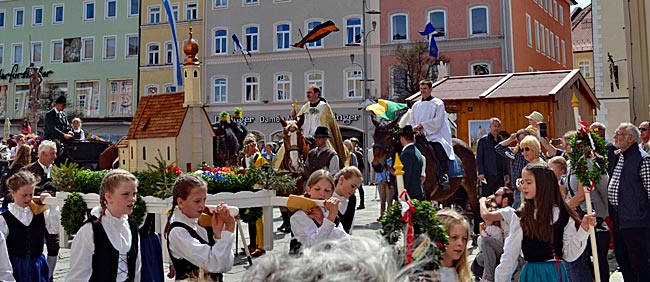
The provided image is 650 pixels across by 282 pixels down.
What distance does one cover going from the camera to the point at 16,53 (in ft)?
158

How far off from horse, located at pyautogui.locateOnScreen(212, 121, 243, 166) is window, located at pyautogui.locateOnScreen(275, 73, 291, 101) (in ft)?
78.2

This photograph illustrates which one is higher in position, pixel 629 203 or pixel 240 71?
pixel 240 71

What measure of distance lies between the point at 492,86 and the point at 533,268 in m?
12.6

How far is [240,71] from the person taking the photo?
3947 cm

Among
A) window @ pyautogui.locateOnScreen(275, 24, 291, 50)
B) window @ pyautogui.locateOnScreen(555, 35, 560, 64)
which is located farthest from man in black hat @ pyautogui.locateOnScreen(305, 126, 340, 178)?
window @ pyautogui.locateOnScreen(555, 35, 560, 64)

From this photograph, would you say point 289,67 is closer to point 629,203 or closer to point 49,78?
point 49,78

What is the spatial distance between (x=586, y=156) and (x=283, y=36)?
3421 cm

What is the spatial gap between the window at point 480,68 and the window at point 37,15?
31.6m

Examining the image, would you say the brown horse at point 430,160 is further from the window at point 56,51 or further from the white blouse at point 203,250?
the window at point 56,51

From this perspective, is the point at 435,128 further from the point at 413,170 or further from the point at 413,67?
the point at 413,67

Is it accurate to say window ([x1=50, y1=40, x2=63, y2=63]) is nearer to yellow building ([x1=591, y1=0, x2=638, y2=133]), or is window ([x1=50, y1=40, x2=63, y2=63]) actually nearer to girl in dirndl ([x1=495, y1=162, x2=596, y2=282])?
yellow building ([x1=591, y1=0, x2=638, y2=133])

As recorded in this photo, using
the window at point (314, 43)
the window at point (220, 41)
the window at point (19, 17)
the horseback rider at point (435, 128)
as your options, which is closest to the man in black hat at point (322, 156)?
the horseback rider at point (435, 128)

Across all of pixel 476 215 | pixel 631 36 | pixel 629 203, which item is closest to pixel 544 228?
Answer: pixel 629 203

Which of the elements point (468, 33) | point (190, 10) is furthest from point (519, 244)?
point (190, 10)
